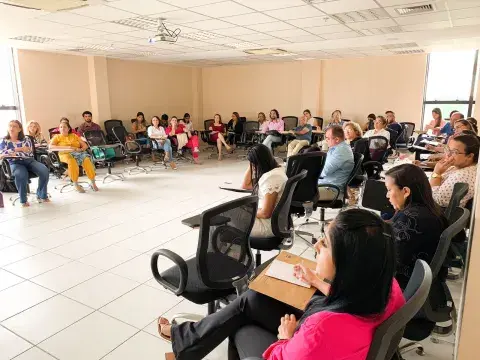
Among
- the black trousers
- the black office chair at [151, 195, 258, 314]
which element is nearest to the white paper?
the black trousers

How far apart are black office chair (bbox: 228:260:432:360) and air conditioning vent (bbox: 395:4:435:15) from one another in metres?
4.10

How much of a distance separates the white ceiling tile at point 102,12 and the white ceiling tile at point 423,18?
12.1 ft

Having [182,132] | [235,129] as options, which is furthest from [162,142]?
[235,129]

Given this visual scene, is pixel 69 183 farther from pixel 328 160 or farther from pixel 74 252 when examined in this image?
pixel 328 160

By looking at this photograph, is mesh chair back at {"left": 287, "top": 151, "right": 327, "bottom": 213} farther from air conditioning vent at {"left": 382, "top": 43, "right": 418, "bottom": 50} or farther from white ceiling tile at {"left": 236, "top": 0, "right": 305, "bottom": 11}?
air conditioning vent at {"left": 382, "top": 43, "right": 418, "bottom": 50}

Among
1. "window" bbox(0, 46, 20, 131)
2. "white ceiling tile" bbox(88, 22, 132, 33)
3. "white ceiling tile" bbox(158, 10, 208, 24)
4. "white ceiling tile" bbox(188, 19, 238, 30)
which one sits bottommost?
"window" bbox(0, 46, 20, 131)

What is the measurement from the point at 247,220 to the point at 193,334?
69 cm

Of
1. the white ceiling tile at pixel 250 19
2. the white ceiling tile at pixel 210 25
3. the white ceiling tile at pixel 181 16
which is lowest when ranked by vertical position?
the white ceiling tile at pixel 181 16

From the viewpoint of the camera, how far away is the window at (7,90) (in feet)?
24.6

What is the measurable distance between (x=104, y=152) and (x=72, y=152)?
1.24m

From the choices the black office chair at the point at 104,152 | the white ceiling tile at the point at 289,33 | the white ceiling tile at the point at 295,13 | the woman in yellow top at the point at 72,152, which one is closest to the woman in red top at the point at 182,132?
the black office chair at the point at 104,152

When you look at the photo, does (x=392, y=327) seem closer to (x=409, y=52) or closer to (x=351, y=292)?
(x=351, y=292)

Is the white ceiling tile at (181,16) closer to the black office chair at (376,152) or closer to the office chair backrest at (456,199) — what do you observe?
the black office chair at (376,152)

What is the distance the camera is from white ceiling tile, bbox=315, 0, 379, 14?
4051 mm
